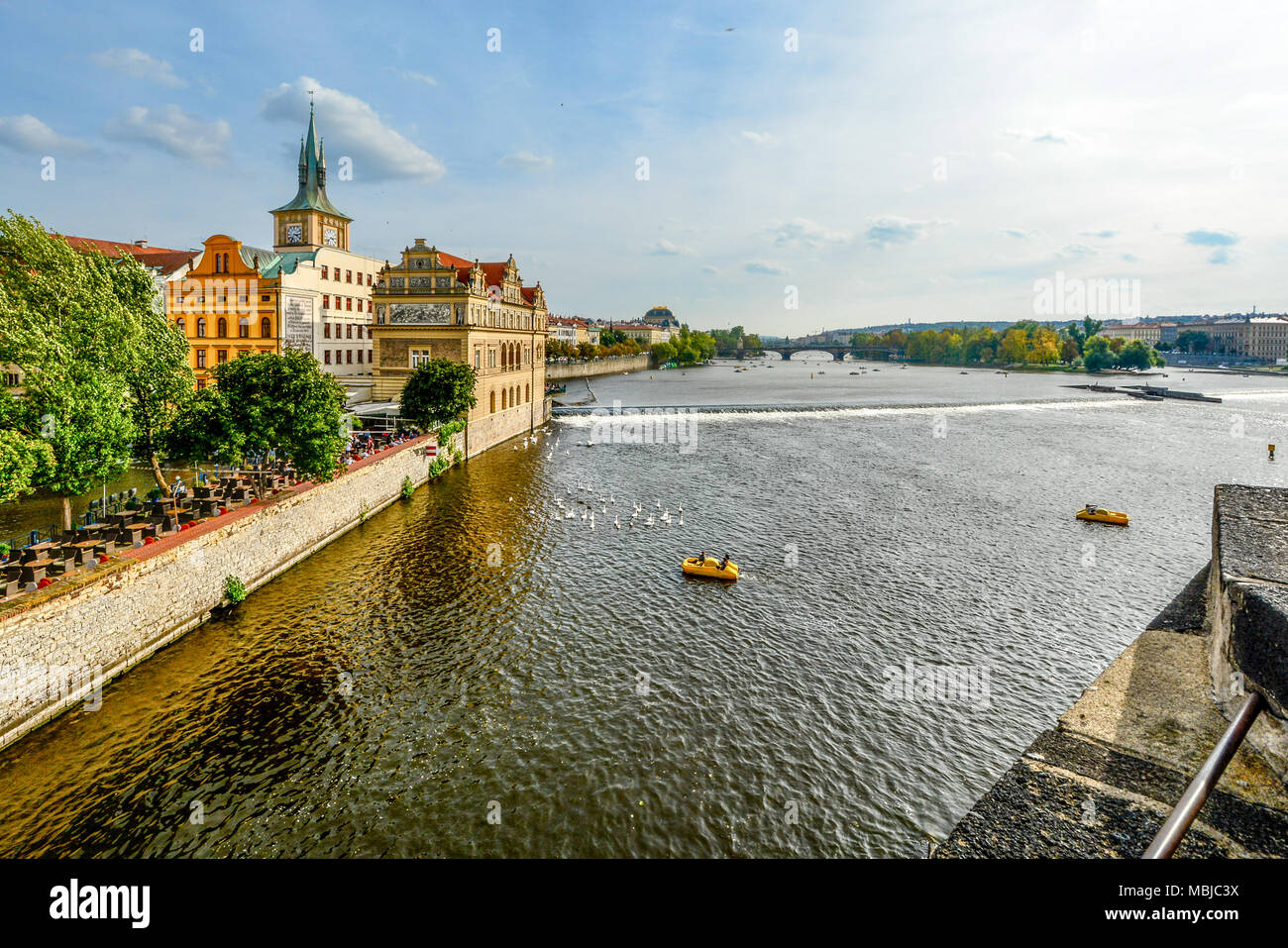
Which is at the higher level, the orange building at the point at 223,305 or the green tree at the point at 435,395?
the orange building at the point at 223,305

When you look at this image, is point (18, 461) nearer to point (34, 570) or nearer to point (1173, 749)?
point (34, 570)

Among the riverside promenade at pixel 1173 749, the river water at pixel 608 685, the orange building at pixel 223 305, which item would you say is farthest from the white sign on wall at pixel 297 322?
the riverside promenade at pixel 1173 749

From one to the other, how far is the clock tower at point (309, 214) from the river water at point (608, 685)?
130ft

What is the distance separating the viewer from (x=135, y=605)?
72.1 feet

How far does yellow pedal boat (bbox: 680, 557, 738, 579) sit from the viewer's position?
104 feet

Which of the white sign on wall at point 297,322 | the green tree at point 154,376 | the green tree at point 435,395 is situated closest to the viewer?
the green tree at point 154,376

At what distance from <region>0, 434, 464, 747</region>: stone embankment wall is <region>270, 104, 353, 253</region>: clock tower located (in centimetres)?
4744

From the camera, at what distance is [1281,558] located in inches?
353

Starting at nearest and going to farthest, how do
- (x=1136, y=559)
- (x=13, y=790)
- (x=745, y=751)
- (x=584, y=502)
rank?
(x=13, y=790) < (x=745, y=751) < (x=1136, y=559) < (x=584, y=502)

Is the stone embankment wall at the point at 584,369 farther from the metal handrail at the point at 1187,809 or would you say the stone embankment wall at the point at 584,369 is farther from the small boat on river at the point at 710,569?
the metal handrail at the point at 1187,809

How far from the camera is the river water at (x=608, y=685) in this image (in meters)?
16.3

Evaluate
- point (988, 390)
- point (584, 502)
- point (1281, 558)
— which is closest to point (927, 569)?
point (584, 502)

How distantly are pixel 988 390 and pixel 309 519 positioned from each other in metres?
140
